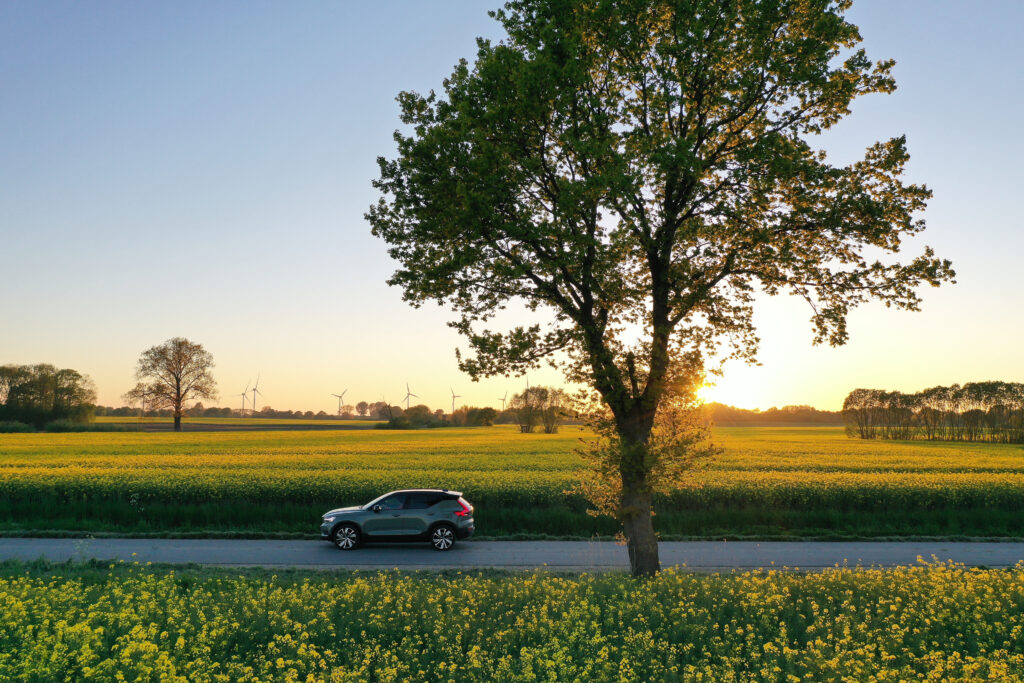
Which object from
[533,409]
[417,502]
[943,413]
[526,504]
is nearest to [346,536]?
[417,502]

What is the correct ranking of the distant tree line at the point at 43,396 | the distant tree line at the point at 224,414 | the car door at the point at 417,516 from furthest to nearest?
the distant tree line at the point at 224,414, the distant tree line at the point at 43,396, the car door at the point at 417,516

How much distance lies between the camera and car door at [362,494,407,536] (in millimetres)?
19031

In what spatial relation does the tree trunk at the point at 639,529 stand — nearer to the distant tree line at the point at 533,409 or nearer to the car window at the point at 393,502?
the car window at the point at 393,502

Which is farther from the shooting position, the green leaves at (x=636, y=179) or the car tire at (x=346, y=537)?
the car tire at (x=346, y=537)

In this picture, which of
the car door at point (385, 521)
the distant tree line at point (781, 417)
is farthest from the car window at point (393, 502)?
the distant tree line at point (781, 417)

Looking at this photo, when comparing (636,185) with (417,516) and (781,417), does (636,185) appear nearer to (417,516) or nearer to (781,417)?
(417,516)

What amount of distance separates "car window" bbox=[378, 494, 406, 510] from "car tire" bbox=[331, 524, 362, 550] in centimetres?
102

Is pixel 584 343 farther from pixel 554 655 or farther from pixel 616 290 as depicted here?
pixel 554 655

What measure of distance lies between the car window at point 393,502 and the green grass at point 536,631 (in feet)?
28.1

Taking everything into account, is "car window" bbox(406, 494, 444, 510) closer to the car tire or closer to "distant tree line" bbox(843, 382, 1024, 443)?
the car tire

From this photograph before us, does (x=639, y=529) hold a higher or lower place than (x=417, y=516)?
higher

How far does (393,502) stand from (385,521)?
60cm

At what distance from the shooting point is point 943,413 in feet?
292

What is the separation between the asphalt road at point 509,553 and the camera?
1692 cm
